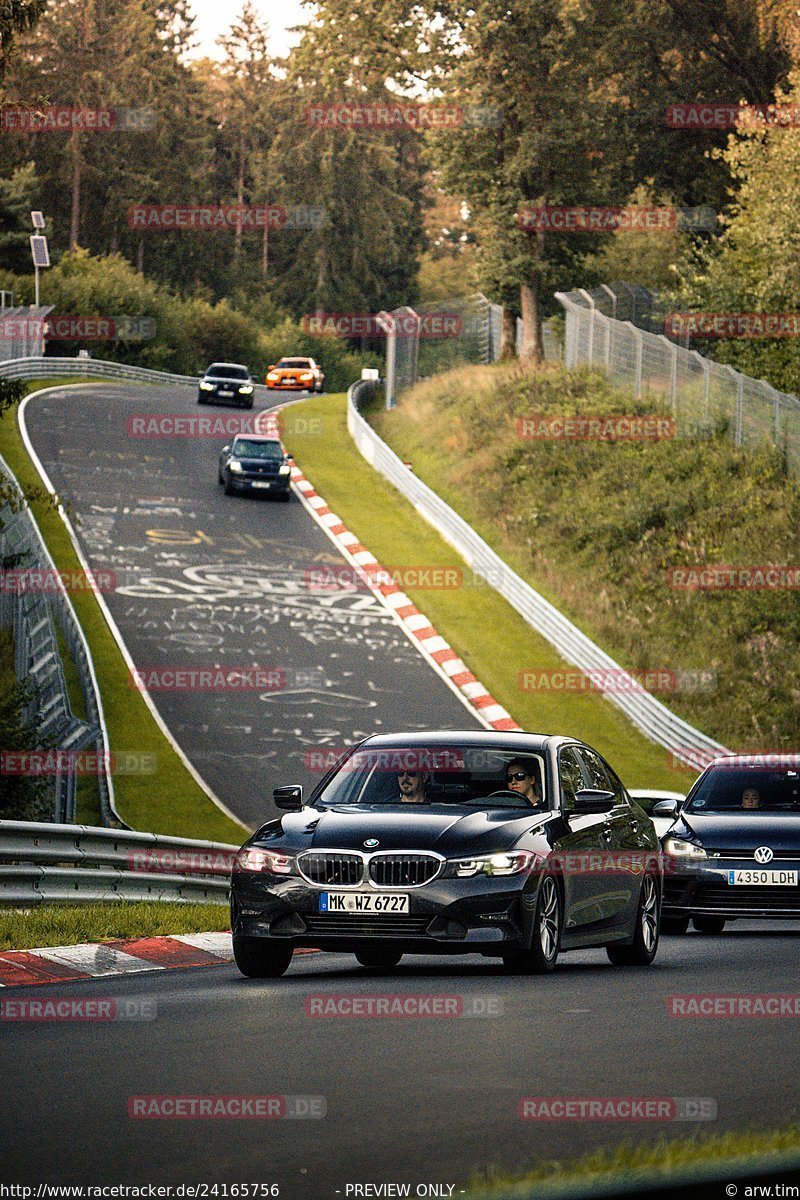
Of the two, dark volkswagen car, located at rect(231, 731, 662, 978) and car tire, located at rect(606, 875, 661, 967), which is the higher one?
dark volkswagen car, located at rect(231, 731, 662, 978)

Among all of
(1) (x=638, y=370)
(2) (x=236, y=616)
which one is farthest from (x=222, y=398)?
(2) (x=236, y=616)

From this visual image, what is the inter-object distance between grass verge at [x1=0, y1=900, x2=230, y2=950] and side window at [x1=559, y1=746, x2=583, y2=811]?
3.13 meters

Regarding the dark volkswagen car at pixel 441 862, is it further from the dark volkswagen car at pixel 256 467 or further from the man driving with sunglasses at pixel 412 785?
the dark volkswagen car at pixel 256 467

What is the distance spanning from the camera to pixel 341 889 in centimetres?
1105

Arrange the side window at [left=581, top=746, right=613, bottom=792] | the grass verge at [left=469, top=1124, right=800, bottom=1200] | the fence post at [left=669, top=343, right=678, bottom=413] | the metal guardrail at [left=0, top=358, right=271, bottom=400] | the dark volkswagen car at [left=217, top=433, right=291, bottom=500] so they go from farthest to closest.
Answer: the metal guardrail at [left=0, top=358, right=271, bottom=400] → the dark volkswagen car at [left=217, top=433, right=291, bottom=500] → the fence post at [left=669, top=343, right=678, bottom=413] → the side window at [left=581, top=746, right=613, bottom=792] → the grass verge at [left=469, top=1124, right=800, bottom=1200]

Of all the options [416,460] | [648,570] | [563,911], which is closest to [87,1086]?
[563,911]

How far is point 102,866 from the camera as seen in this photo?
15672mm

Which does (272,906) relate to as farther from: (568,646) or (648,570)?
(648,570)

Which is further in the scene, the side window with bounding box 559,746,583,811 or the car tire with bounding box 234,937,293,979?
the side window with bounding box 559,746,583,811

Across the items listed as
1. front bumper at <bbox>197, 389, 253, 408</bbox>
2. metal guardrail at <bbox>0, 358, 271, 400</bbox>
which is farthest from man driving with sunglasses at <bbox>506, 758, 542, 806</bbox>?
front bumper at <bbox>197, 389, 253, 408</bbox>

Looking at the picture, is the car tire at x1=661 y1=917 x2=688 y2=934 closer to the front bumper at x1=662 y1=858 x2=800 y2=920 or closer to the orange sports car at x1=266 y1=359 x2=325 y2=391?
the front bumper at x1=662 y1=858 x2=800 y2=920

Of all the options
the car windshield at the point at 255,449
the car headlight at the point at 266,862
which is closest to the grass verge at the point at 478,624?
the car windshield at the point at 255,449

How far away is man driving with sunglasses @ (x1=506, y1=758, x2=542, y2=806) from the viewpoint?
39.6 feet

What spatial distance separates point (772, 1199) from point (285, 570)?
36.3 metres
